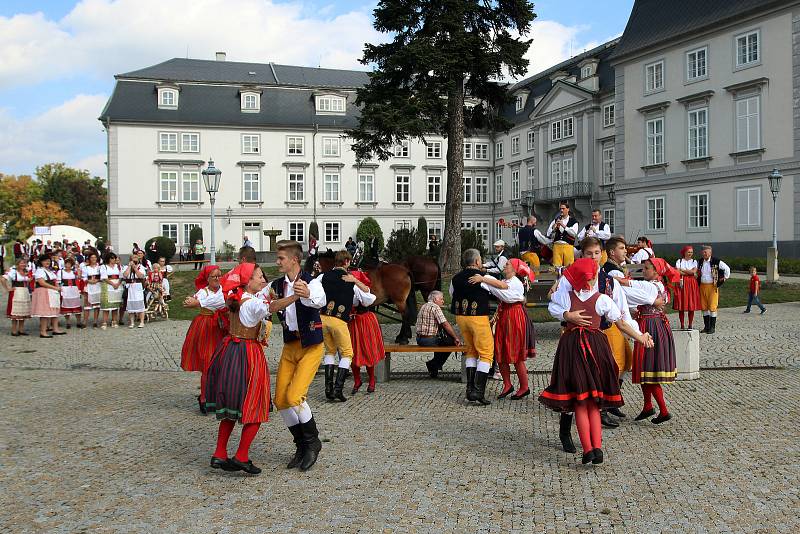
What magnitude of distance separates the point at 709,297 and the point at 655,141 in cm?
2428

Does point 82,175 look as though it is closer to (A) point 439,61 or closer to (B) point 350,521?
(A) point 439,61

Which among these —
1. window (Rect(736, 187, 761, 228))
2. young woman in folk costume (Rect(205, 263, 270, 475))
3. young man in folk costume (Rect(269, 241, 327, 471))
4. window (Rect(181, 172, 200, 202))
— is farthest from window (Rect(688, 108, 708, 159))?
window (Rect(181, 172, 200, 202))

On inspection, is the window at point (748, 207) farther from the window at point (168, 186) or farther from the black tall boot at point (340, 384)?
the window at point (168, 186)

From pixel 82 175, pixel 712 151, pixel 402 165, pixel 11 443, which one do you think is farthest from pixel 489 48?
pixel 82 175

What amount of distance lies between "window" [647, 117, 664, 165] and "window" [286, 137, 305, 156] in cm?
2726

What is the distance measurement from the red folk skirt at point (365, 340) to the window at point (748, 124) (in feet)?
92.3

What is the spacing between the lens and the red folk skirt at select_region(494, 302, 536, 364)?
870 centimetres

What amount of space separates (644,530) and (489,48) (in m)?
21.5

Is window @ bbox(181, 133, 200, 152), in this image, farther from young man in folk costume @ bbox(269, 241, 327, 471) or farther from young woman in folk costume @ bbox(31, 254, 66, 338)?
young man in folk costume @ bbox(269, 241, 327, 471)

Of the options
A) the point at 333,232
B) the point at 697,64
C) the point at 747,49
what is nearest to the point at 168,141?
the point at 333,232

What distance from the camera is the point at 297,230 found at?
55656 millimetres

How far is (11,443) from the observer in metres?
6.95

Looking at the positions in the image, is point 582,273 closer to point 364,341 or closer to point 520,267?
point 520,267

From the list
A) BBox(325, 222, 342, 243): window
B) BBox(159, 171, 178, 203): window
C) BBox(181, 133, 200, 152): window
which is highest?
BBox(181, 133, 200, 152): window
